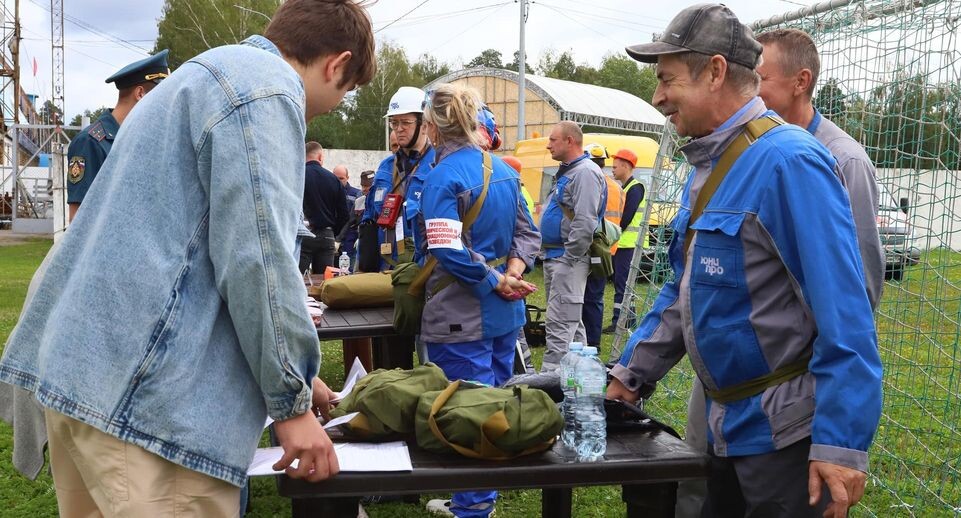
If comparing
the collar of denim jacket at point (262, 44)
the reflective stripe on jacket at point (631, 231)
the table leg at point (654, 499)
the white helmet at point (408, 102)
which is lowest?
the table leg at point (654, 499)

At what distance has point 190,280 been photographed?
1690 millimetres

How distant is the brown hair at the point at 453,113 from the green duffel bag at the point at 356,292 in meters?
1.16

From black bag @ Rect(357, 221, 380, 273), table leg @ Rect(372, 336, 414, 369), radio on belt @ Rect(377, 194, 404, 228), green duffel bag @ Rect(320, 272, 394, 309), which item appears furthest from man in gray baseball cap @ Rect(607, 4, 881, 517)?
black bag @ Rect(357, 221, 380, 273)

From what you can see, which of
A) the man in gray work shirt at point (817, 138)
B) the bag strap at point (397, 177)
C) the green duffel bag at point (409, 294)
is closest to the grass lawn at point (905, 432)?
the green duffel bag at point (409, 294)

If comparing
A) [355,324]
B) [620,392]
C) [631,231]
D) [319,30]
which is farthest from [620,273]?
[319,30]

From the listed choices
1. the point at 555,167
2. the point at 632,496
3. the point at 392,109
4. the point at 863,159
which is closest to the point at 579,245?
the point at 392,109

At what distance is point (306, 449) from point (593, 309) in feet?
21.9

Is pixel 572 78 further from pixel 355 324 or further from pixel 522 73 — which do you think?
→ pixel 355 324

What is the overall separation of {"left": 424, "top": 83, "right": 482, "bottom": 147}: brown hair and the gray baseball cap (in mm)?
1908

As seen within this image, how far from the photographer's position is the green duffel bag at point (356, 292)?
4992mm

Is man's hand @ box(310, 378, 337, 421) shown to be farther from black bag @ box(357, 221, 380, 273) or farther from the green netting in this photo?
black bag @ box(357, 221, 380, 273)

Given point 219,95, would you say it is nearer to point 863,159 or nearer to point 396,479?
point 396,479

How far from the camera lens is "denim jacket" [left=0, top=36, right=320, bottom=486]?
1.66 m

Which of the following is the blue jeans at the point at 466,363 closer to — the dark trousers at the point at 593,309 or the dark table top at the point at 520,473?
the dark table top at the point at 520,473
